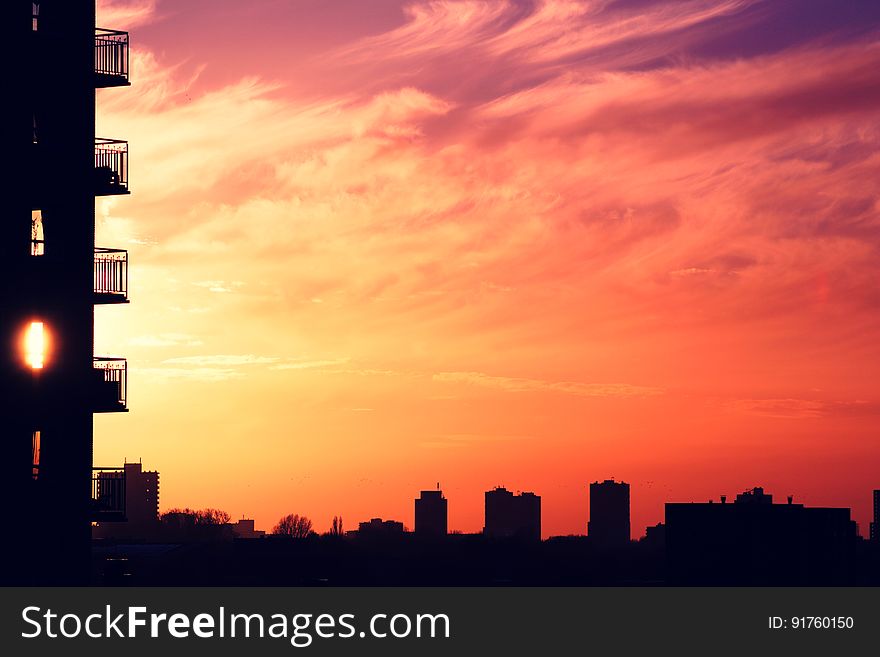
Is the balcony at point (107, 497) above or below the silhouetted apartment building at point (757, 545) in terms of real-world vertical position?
above

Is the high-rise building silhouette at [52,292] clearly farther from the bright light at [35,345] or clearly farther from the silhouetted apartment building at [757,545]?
the silhouetted apartment building at [757,545]

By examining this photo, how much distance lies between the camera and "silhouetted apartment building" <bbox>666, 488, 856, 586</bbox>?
175375mm

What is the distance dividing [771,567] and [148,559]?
7664 cm

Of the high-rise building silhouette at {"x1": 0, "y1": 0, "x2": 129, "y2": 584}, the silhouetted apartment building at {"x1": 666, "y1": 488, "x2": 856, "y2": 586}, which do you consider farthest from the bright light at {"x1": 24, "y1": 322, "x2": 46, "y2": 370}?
the silhouetted apartment building at {"x1": 666, "y1": 488, "x2": 856, "y2": 586}

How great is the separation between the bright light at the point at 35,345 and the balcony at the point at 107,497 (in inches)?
171

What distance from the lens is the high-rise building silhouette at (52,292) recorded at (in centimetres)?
4725

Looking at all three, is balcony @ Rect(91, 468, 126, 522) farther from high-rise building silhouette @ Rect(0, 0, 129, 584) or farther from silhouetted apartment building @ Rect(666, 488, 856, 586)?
silhouetted apartment building @ Rect(666, 488, 856, 586)

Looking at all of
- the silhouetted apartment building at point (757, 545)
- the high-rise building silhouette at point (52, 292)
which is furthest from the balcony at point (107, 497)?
the silhouetted apartment building at point (757, 545)

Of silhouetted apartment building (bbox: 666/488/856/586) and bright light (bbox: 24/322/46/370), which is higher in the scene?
bright light (bbox: 24/322/46/370)

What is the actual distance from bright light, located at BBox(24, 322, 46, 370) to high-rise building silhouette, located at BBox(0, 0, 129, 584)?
0.04 metres

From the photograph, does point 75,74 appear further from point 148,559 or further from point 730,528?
point 730,528

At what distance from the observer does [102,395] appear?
50125mm

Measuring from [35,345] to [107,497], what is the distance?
19.4 ft

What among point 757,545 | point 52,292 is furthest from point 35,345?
point 757,545
